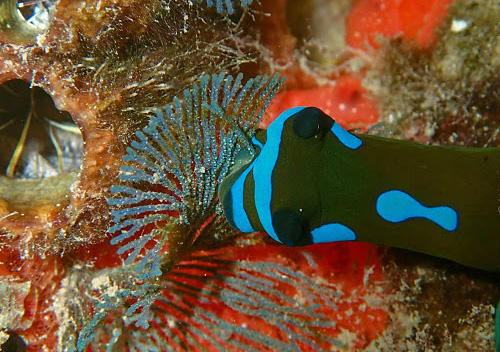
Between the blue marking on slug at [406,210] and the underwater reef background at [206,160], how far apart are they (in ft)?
3.05

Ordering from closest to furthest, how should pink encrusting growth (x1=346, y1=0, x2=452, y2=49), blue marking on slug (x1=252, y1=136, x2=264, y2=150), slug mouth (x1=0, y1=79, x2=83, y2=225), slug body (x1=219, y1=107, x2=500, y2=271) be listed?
1. slug body (x1=219, y1=107, x2=500, y2=271)
2. blue marking on slug (x1=252, y1=136, x2=264, y2=150)
3. slug mouth (x1=0, y1=79, x2=83, y2=225)
4. pink encrusting growth (x1=346, y1=0, x2=452, y2=49)

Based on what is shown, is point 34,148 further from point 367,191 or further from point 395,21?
point 395,21

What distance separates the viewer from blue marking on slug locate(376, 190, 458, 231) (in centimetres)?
215

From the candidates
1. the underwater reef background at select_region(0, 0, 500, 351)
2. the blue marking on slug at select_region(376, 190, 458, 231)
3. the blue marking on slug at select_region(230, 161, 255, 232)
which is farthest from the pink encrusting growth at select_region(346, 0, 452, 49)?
the blue marking on slug at select_region(230, 161, 255, 232)

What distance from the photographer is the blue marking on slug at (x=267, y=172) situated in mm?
2168

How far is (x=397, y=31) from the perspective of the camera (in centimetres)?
336

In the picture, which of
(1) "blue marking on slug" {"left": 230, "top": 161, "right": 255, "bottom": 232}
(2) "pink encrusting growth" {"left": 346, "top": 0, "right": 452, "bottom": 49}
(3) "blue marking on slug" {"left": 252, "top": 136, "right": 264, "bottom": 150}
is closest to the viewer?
(1) "blue marking on slug" {"left": 230, "top": 161, "right": 255, "bottom": 232}

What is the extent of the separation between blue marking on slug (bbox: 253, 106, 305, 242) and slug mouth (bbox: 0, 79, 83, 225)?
153cm

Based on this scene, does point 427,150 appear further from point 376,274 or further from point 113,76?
point 113,76

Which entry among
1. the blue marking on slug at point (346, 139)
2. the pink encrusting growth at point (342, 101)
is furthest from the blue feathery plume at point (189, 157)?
the pink encrusting growth at point (342, 101)

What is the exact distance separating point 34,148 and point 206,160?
90.8 inches

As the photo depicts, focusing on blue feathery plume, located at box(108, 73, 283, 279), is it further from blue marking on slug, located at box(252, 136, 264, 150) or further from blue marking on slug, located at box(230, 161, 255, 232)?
blue marking on slug, located at box(230, 161, 255, 232)

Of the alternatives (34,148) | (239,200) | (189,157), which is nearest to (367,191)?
(239,200)

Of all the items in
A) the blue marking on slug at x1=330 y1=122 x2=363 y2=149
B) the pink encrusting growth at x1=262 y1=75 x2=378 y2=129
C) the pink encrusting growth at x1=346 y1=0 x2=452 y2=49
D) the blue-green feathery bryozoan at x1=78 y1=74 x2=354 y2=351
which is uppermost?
the pink encrusting growth at x1=346 y1=0 x2=452 y2=49
